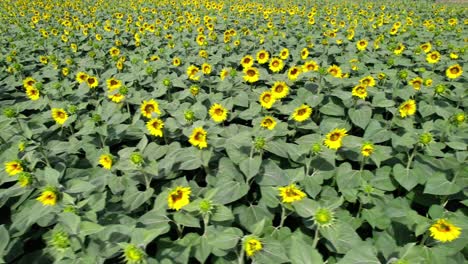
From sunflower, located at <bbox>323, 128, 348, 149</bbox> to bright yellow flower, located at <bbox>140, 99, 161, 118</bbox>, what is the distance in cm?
210

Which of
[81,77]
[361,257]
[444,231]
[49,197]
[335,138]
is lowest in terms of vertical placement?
[361,257]

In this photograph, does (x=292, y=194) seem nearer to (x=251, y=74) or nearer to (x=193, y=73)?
(x=251, y=74)

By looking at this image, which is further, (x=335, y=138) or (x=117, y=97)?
(x=117, y=97)

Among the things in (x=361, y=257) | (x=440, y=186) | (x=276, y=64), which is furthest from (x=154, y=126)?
(x=440, y=186)

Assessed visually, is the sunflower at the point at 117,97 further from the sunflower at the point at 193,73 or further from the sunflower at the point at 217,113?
the sunflower at the point at 217,113

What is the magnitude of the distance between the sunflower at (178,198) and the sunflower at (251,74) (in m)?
2.92

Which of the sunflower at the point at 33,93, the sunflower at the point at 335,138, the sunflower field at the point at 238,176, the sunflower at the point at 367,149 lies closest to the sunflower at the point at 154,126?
the sunflower field at the point at 238,176

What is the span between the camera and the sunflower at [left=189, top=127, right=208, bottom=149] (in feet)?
10.4

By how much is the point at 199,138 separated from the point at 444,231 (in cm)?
224

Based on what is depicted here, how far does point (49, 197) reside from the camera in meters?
2.44

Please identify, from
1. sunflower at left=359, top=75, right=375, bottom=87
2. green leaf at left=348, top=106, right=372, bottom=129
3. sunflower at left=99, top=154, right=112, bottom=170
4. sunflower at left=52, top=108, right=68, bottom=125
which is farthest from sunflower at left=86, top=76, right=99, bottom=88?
sunflower at left=359, top=75, right=375, bottom=87

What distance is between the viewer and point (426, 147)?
3361mm

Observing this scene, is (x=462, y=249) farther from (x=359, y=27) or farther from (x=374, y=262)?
(x=359, y=27)

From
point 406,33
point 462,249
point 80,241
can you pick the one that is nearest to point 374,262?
point 462,249
